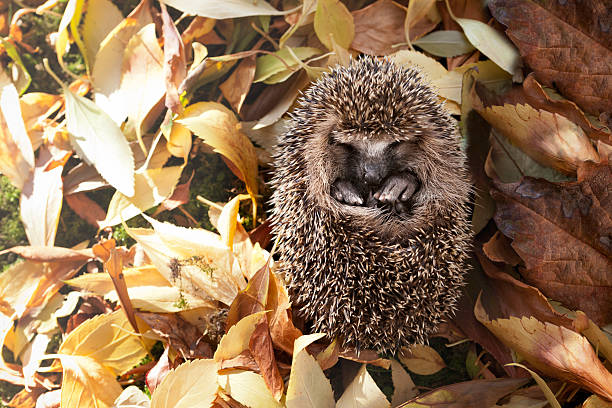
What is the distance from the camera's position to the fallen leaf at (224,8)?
2510mm

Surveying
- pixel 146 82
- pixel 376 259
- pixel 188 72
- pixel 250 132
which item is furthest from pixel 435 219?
pixel 146 82

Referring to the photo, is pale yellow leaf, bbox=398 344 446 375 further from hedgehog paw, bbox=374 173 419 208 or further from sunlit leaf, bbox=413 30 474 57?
sunlit leaf, bbox=413 30 474 57

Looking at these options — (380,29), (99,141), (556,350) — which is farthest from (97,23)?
(556,350)

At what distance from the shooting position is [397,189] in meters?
2.43

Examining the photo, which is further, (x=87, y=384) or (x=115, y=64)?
(x=115, y=64)

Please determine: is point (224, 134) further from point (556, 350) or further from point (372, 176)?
point (556, 350)

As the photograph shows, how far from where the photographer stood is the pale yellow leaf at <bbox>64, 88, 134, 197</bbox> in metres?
2.56

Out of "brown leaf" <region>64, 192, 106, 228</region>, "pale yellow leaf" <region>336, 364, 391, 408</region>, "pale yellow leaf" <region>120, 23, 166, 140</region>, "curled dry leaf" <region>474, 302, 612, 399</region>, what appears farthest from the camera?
"brown leaf" <region>64, 192, 106, 228</region>

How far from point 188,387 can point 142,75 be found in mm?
1534

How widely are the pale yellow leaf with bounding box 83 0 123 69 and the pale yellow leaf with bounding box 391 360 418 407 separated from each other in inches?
85.5

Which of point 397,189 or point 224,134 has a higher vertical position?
point 224,134

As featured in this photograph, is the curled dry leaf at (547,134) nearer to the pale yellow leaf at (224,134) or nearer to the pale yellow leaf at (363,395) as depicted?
the pale yellow leaf at (224,134)

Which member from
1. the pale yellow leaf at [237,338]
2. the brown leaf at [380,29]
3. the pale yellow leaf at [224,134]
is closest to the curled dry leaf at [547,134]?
the brown leaf at [380,29]

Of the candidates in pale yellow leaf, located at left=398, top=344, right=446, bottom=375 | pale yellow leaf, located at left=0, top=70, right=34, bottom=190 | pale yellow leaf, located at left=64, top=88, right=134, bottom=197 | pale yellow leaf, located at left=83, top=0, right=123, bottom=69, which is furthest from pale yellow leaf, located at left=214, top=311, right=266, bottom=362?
pale yellow leaf, located at left=83, top=0, right=123, bottom=69
